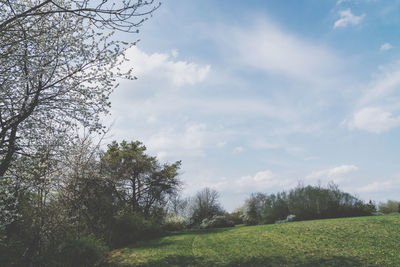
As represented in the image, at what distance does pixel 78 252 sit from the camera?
34.1 feet

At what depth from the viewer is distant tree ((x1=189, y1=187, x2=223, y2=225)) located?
34.9 m

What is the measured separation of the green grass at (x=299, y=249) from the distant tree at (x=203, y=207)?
834 inches

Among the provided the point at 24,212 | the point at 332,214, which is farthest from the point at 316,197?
the point at 24,212

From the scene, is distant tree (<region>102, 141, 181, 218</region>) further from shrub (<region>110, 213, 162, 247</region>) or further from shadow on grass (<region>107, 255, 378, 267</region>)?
shadow on grass (<region>107, 255, 378, 267</region>)

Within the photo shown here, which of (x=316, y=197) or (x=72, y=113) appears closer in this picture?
(x=72, y=113)

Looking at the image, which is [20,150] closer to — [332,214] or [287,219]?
[287,219]

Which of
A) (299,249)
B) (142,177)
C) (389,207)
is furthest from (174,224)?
(389,207)

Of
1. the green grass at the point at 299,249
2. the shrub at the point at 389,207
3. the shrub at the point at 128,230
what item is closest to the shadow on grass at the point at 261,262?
the green grass at the point at 299,249

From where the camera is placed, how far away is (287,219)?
19.8 m

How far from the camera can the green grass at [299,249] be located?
895cm

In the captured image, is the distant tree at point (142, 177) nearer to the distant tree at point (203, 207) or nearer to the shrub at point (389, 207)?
the distant tree at point (203, 207)

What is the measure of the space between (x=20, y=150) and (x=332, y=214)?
66.9 feet

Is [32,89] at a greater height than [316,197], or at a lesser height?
greater

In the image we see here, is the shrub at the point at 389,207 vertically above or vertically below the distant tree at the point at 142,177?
below
